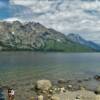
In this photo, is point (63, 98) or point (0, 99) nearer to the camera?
point (0, 99)

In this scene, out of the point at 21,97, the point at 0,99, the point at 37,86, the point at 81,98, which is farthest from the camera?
the point at 37,86

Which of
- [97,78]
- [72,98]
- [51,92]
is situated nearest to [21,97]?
[51,92]

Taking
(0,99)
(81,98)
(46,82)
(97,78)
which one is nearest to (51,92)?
(46,82)

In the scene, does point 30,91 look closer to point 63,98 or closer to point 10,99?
point 63,98

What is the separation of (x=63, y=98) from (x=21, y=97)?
9.79 meters

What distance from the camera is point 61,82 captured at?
8131 centimetres

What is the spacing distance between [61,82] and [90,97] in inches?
1454

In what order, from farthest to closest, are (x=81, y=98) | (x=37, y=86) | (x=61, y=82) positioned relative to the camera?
(x=61, y=82), (x=37, y=86), (x=81, y=98)

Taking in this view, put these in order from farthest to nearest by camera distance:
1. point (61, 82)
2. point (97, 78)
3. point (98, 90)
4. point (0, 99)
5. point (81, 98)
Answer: point (97, 78), point (61, 82), point (98, 90), point (81, 98), point (0, 99)

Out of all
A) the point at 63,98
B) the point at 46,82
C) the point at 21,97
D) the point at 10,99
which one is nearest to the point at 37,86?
the point at 46,82

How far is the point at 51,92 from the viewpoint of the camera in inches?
2351

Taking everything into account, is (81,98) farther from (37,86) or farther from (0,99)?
(37,86)

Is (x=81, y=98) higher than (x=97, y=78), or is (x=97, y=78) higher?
(x=81, y=98)

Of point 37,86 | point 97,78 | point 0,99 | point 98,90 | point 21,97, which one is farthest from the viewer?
point 97,78
